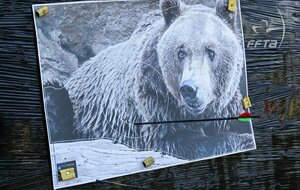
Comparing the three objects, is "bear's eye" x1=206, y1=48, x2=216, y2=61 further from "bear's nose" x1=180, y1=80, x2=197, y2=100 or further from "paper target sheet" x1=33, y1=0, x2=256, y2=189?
"bear's nose" x1=180, y1=80, x2=197, y2=100

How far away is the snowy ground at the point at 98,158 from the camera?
127 inches

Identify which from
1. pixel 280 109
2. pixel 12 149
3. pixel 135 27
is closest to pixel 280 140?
pixel 280 109

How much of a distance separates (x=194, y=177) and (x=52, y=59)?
1345mm

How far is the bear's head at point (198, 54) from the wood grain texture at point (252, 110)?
191 mm

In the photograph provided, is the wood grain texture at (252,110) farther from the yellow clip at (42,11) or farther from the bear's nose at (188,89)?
the bear's nose at (188,89)

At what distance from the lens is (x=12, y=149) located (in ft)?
10.4

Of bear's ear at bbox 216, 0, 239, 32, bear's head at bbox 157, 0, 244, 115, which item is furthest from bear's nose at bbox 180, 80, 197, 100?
bear's ear at bbox 216, 0, 239, 32

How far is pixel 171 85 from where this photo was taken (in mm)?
3533

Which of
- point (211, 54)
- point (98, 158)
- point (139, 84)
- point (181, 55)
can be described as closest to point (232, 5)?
point (211, 54)

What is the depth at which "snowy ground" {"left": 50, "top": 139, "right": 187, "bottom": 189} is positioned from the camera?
3.22 meters

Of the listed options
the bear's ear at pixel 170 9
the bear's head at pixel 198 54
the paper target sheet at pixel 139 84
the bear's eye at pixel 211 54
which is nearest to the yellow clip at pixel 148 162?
the paper target sheet at pixel 139 84

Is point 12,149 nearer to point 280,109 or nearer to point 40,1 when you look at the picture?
point 40,1

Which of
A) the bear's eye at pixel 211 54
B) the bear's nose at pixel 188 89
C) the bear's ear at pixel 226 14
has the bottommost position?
A: the bear's nose at pixel 188 89

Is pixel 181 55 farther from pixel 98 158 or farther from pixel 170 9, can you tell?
pixel 98 158
